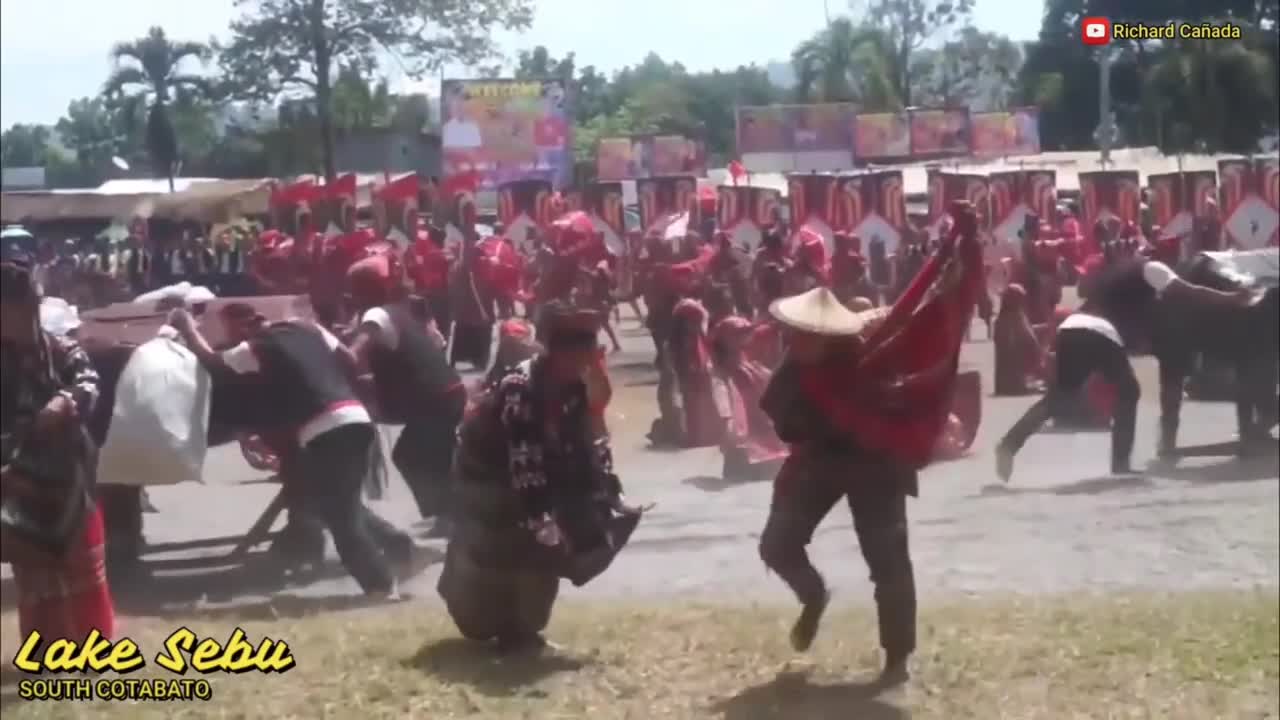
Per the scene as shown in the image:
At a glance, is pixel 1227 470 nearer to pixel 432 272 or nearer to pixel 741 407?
pixel 741 407

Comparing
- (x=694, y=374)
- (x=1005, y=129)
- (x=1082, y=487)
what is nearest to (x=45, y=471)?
(x=1005, y=129)

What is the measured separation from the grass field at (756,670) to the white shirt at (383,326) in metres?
1.44

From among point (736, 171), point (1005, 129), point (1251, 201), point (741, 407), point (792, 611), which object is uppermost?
point (1005, 129)

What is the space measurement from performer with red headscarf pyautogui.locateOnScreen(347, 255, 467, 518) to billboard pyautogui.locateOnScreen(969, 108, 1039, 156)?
9.06ft

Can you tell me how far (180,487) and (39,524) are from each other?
4.32 metres

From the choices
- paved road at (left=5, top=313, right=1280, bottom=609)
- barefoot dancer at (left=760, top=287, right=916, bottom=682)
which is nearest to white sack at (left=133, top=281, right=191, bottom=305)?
paved road at (left=5, top=313, right=1280, bottom=609)

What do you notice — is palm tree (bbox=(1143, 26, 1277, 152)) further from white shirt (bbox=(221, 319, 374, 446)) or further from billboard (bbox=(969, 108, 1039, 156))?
white shirt (bbox=(221, 319, 374, 446))

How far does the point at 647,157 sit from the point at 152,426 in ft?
9.60

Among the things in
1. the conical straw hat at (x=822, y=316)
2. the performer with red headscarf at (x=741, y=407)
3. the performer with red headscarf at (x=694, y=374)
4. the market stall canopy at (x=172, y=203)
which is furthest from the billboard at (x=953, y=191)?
the market stall canopy at (x=172, y=203)

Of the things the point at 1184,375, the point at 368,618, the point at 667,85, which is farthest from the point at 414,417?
the point at 1184,375

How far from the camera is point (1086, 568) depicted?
880cm

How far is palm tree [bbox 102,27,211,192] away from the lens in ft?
25.0

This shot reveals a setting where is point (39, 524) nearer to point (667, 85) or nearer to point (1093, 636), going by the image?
point (667, 85)

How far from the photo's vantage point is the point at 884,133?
795 cm
